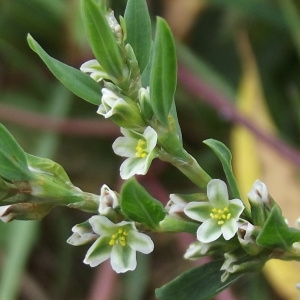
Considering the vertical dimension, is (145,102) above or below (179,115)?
above

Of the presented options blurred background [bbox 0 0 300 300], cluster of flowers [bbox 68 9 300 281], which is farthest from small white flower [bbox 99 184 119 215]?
blurred background [bbox 0 0 300 300]

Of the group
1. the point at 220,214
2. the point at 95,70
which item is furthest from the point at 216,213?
the point at 95,70

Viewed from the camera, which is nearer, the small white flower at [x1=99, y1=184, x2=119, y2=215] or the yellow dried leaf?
the small white flower at [x1=99, y1=184, x2=119, y2=215]

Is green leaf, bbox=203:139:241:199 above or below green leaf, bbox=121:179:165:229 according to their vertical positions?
above

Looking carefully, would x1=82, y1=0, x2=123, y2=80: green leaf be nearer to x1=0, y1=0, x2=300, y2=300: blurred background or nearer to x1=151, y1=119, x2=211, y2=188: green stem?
x1=151, y1=119, x2=211, y2=188: green stem

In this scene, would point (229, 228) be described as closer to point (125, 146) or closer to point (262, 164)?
point (125, 146)

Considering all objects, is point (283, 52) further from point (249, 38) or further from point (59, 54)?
point (59, 54)
